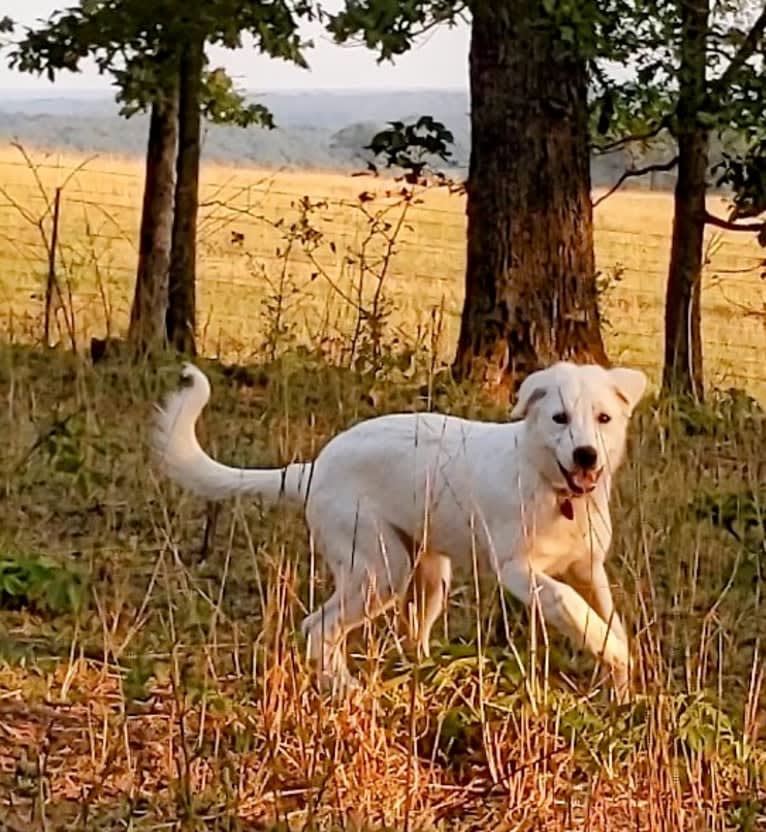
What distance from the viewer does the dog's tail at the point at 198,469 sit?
5504 mm

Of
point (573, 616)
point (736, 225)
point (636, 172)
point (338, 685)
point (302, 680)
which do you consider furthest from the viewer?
point (636, 172)

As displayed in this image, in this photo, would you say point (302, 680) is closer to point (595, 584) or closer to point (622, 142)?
point (595, 584)

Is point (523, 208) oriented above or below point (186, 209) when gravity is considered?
above

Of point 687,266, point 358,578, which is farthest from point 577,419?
point 687,266

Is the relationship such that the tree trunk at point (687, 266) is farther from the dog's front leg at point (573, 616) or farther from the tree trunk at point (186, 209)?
the dog's front leg at point (573, 616)

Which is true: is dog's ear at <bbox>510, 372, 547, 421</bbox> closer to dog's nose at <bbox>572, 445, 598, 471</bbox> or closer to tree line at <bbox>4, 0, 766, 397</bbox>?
dog's nose at <bbox>572, 445, 598, 471</bbox>

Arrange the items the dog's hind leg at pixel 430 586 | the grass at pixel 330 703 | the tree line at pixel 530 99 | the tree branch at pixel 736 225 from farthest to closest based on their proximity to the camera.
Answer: the tree branch at pixel 736 225 < the tree line at pixel 530 99 < the dog's hind leg at pixel 430 586 < the grass at pixel 330 703

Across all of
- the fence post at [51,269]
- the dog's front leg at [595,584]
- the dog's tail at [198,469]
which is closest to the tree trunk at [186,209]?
the fence post at [51,269]

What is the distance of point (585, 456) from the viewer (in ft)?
16.1

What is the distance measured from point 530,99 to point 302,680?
6.05 meters

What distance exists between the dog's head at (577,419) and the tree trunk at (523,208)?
4.45 meters

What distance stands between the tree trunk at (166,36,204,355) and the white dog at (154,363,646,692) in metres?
6.02

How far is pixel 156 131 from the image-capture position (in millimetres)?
12031

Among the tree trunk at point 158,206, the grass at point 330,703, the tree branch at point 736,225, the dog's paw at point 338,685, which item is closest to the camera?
the grass at point 330,703
